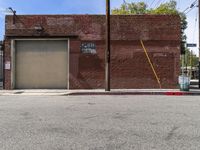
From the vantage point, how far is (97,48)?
2984 cm

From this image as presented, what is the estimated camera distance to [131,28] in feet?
97.9

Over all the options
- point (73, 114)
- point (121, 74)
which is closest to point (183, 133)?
point (73, 114)

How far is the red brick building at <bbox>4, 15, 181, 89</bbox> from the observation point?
29.8 m

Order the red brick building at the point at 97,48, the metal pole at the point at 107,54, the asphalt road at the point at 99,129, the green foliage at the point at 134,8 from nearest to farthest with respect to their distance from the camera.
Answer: the asphalt road at the point at 99,129 → the metal pole at the point at 107,54 → the red brick building at the point at 97,48 → the green foliage at the point at 134,8

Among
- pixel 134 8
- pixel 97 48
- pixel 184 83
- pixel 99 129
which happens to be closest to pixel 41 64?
pixel 97 48

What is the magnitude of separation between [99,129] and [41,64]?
65.8 feet

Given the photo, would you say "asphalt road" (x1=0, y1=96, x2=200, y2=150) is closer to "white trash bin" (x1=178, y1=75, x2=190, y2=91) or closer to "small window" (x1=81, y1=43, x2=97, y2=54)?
"white trash bin" (x1=178, y1=75, x2=190, y2=91)

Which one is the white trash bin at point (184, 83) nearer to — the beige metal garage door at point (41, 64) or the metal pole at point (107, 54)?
the metal pole at point (107, 54)

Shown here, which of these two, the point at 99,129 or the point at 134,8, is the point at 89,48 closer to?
the point at 99,129

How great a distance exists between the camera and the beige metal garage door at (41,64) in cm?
3017

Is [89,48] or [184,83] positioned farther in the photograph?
[89,48]

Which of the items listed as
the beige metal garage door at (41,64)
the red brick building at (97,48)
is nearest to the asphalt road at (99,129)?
the red brick building at (97,48)

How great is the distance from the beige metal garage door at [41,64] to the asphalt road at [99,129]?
1518 cm

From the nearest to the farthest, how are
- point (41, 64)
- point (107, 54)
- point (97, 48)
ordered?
point (107, 54) < point (97, 48) < point (41, 64)
